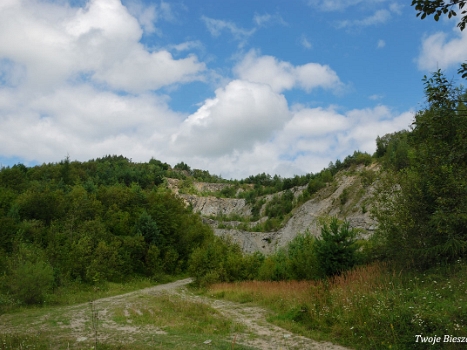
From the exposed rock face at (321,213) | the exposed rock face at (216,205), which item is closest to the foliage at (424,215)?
the exposed rock face at (321,213)

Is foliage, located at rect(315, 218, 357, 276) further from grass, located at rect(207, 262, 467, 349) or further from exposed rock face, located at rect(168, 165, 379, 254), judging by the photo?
exposed rock face, located at rect(168, 165, 379, 254)

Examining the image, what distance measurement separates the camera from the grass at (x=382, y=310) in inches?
315

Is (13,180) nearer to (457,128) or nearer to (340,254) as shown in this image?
(340,254)

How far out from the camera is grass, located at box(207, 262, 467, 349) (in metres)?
8.00

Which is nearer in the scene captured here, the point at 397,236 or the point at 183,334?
the point at 183,334

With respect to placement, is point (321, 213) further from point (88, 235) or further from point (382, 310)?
point (382, 310)

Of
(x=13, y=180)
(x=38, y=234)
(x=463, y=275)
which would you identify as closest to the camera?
(x=463, y=275)

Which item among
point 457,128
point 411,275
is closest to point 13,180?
point 411,275

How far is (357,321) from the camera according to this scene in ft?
32.0

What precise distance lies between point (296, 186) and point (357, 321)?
87875mm

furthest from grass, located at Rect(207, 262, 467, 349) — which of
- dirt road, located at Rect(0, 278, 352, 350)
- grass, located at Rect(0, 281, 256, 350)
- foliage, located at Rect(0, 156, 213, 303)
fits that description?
foliage, located at Rect(0, 156, 213, 303)

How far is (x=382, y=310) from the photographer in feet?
30.1

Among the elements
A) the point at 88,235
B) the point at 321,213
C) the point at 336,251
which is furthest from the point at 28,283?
the point at 321,213

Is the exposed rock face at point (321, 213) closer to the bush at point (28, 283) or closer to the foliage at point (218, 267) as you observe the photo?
the foliage at point (218, 267)
